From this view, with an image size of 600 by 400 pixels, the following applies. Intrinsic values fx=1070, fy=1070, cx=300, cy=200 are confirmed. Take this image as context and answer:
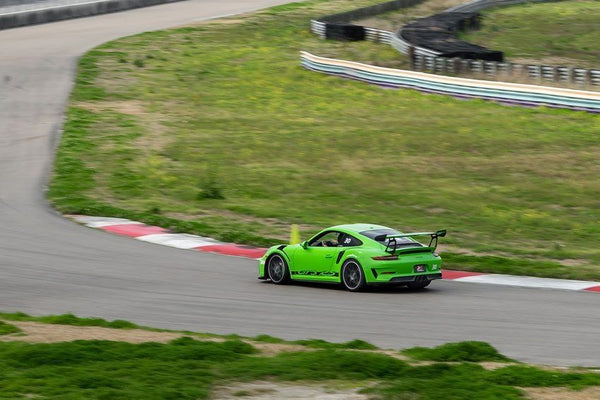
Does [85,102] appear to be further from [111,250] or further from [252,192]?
[111,250]

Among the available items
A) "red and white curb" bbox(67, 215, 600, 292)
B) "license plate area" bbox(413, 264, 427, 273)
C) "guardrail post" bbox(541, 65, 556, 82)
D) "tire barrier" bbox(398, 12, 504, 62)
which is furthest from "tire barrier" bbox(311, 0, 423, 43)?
"license plate area" bbox(413, 264, 427, 273)

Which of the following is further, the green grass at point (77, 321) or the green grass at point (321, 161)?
the green grass at point (321, 161)

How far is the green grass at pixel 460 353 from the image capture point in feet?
39.6

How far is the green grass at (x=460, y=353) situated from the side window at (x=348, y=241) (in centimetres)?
595

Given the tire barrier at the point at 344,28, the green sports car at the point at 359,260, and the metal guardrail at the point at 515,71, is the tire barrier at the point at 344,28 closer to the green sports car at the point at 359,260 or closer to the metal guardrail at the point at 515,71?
the metal guardrail at the point at 515,71

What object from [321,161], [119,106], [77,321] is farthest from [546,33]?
[77,321]

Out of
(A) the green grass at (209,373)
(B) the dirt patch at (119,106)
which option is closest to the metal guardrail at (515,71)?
(B) the dirt patch at (119,106)

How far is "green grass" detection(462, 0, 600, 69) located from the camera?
52.4 m

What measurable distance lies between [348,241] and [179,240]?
18.5ft

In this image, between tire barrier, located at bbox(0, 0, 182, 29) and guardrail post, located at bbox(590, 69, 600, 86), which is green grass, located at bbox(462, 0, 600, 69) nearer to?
guardrail post, located at bbox(590, 69, 600, 86)

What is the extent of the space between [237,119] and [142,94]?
22.2 ft

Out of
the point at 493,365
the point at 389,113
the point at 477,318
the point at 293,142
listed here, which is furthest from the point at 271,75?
the point at 493,365

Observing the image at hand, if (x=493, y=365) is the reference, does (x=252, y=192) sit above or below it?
below

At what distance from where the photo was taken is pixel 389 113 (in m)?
38.8
